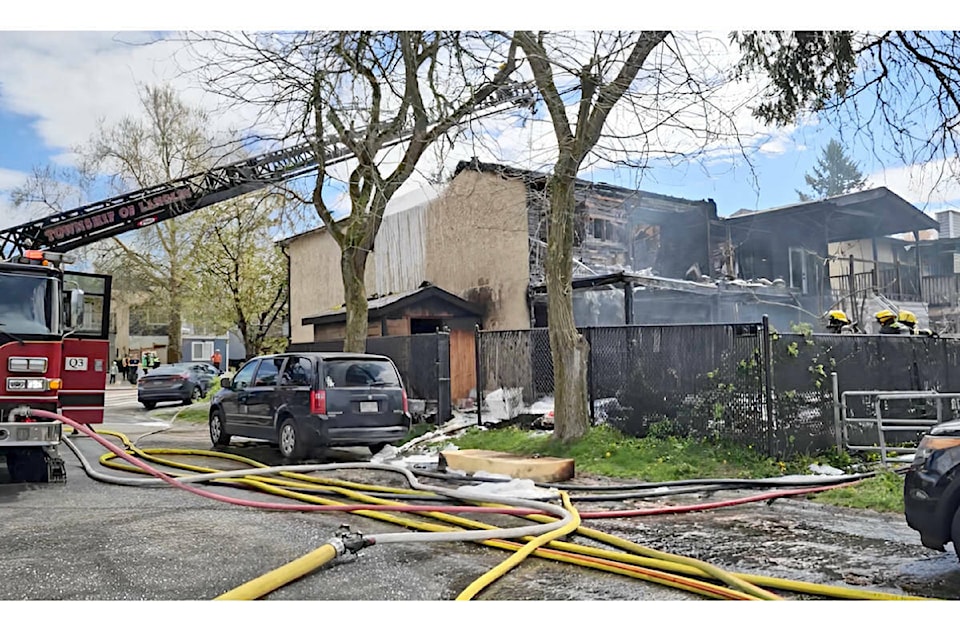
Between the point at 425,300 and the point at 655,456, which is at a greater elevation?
the point at 425,300

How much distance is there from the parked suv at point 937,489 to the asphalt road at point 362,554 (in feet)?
0.92

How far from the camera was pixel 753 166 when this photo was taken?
6.82m

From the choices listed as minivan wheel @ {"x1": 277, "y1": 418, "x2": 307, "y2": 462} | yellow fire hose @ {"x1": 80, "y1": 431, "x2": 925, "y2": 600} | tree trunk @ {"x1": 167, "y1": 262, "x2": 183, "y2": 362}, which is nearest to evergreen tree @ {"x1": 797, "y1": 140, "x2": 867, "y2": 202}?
yellow fire hose @ {"x1": 80, "y1": 431, "x2": 925, "y2": 600}

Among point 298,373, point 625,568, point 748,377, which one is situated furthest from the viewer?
point 298,373

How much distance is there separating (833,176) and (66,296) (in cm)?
994

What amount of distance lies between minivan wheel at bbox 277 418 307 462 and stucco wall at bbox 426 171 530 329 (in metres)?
4.74

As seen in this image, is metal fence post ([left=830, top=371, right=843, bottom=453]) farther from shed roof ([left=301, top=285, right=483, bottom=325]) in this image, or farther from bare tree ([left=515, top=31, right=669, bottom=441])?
shed roof ([left=301, top=285, right=483, bottom=325])

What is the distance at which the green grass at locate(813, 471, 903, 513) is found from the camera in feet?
18.6

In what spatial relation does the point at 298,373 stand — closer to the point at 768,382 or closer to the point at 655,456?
the point at 655,456

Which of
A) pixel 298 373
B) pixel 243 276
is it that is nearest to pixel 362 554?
pixel 298 373

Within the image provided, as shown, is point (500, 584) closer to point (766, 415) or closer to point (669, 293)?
point (766, 415)

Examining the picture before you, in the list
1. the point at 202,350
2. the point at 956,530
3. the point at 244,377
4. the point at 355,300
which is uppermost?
the point at 355,300

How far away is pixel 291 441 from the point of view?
8.55 metres
